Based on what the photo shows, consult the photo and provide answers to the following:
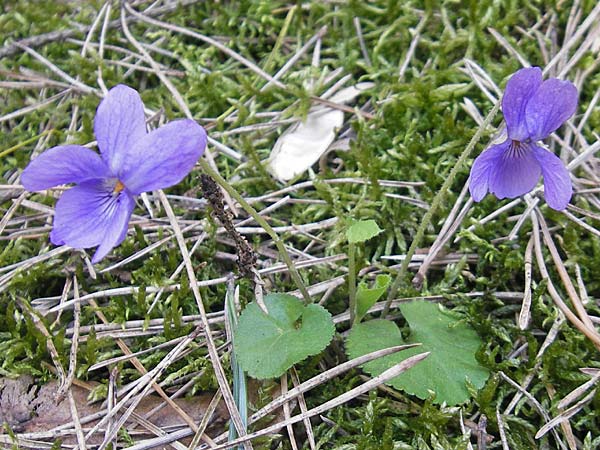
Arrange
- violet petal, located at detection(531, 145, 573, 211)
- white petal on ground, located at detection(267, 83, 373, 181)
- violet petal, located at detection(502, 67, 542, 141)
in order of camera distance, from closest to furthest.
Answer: violet petal, located at detection(502, 67, 542, 141)
violet petal, located at detection(531, 145, 573, 211)
white petal on ground, located at detection(267, 83, 373, 181)

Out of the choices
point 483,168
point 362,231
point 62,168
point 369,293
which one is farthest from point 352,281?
point 62,168

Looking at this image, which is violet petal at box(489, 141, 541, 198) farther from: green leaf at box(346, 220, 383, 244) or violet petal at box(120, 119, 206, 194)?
violet petal at box(120, 119, 206, 194)

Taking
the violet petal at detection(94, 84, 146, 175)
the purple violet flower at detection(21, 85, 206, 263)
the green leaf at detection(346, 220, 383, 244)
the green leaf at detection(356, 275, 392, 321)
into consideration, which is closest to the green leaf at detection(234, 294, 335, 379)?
the green leaf at detection(356, 275, 392, 321)

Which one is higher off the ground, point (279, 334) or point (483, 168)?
point (483, 168)

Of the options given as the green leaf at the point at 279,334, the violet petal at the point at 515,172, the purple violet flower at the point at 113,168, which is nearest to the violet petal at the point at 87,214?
the purple violet flower at the point at 113,168

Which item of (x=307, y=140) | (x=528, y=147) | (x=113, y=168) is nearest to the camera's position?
(x=113, y=168)

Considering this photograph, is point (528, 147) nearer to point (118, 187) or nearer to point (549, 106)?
point (549, 106)
